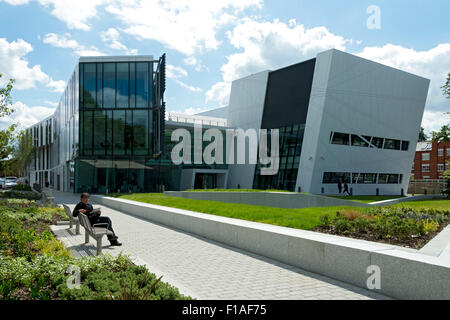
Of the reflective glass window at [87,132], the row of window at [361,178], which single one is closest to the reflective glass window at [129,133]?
the reflective glass window at [87,132]

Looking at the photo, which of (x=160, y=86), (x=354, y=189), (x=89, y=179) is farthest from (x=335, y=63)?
(x=89, y=179)

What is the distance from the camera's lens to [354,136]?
1521 inches

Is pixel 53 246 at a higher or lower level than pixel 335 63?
lower

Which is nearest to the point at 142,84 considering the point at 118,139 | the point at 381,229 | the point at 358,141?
the point at 118,139

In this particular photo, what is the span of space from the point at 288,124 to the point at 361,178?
10220 mm

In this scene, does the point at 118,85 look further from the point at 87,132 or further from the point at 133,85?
the point at 87,132

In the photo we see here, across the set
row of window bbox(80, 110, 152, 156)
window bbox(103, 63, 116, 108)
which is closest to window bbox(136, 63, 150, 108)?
row of window bbox(80, 110, 152, 156)

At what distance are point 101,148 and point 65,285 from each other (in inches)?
1428

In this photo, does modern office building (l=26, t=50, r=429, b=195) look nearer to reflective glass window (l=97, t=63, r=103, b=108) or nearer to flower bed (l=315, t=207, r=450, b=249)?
reflective glass window (l=97, t=63, r=103, b=108)

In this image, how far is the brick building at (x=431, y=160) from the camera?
7738 centimetres

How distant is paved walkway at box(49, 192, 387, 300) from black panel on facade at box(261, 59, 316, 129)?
29894 millimetres

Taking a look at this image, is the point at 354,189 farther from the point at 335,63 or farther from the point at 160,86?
the point at 160,86

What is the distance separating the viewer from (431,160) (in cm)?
7994

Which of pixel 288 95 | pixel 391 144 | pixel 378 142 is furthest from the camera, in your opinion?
pixel 391 144
